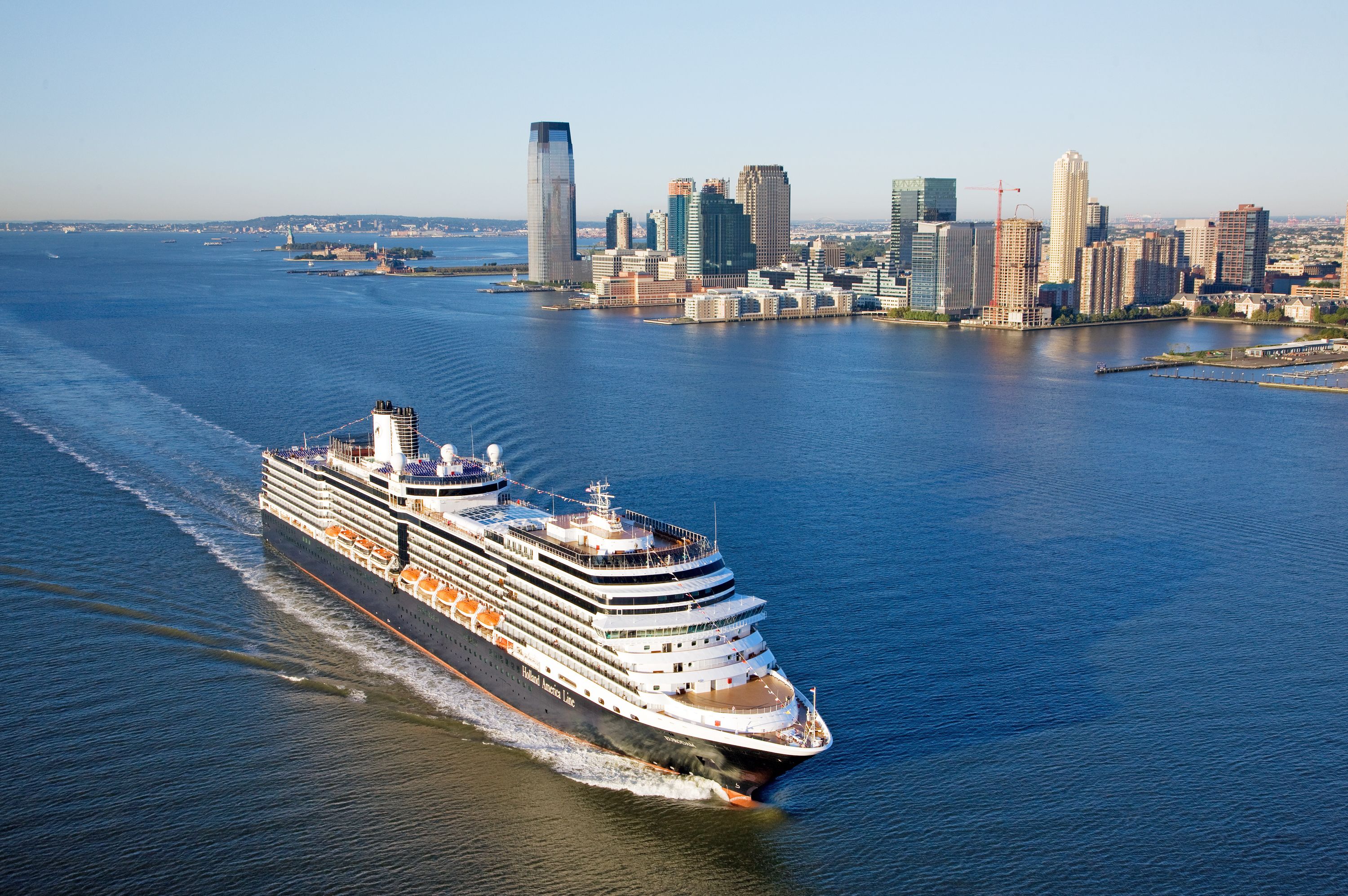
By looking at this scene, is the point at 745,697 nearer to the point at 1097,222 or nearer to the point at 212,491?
the point at 212,491

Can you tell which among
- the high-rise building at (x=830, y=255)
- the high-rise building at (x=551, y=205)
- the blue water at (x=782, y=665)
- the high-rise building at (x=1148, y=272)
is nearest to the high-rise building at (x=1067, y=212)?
the high-rise building at (x=1148, y=272)

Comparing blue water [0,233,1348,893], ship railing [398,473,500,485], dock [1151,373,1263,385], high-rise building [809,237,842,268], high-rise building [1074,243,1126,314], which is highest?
high-rise building [809,237,842,268]

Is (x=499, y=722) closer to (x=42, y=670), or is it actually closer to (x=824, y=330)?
(x=42, y=670)

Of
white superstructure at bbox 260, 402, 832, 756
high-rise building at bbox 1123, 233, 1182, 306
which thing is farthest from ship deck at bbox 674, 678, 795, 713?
high-rise building at bbox 1123, 233, 1182, 306

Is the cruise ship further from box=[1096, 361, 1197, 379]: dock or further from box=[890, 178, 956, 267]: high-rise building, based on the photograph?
box=[890, 178, 956, 267]: high-rise building

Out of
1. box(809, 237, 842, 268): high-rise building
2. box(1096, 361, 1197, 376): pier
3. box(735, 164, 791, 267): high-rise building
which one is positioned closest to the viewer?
box(1096, 361, 1197, 376): pier

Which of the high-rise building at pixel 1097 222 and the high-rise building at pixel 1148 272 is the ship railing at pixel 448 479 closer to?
the high-rise building at pixel 1148 272

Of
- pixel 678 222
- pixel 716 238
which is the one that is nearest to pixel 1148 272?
pixel 716 238
